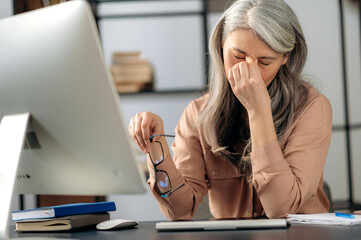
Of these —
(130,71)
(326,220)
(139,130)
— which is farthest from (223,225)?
(130,71)

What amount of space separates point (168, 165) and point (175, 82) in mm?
2155

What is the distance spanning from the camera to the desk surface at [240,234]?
35.8 inches

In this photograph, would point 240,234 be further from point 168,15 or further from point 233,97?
point 168,15

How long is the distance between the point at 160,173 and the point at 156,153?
0.08m

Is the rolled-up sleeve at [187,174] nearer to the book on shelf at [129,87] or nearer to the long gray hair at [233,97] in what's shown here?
the long gray hair at [233,97]

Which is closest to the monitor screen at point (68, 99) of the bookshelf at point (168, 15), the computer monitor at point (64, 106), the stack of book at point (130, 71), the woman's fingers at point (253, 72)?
the computer monitor at point (64, 106)

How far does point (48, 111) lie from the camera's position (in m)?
0.86

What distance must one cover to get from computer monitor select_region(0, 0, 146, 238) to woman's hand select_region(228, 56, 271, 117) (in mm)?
634

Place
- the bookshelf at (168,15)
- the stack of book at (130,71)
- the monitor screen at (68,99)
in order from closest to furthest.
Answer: the monitor screen at (68,99)
the stack of book at (130,71)
the bookshelf at (168,15)

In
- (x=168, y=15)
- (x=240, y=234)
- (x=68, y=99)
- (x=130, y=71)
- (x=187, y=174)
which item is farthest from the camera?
(x=168, y=15)

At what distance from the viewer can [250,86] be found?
4.50ft

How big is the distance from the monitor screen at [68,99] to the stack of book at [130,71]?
2339 mm

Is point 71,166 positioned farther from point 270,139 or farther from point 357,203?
point 357,203

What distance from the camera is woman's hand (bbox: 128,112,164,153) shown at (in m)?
1.36
